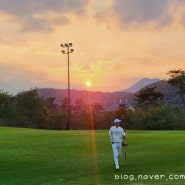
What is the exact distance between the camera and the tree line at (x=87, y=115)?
293 ft

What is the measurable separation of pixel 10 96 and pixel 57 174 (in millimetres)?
89840

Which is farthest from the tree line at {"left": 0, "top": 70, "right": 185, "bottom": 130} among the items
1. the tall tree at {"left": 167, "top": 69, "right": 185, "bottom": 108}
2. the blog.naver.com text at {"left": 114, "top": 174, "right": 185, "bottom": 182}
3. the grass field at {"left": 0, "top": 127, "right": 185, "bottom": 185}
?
the blog.naver.com text at {"left": 114, "top": 174, "right": 185, "bottom": 182}

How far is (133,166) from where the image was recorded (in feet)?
65.0

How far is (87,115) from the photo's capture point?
328ft

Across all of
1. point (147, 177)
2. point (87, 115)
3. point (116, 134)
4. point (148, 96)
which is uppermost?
point (148, 96)

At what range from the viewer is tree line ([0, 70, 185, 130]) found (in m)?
89.4

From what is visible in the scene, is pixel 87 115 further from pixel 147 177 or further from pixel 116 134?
pixel 147 177

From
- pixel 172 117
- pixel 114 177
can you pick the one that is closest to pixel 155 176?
pixel 114 177

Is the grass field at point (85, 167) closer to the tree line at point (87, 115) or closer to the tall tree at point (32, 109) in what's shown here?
the tree line at point (87, 115)

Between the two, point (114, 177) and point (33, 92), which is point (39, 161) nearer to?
point (114, 177)

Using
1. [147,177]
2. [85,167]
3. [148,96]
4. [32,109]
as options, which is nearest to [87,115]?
[32,109]

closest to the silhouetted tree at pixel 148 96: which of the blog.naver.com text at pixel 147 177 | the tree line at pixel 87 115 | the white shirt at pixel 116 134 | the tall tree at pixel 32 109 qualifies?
the tree line at pixel 87 115

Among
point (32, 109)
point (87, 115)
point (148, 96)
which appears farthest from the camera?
point (148, 96)

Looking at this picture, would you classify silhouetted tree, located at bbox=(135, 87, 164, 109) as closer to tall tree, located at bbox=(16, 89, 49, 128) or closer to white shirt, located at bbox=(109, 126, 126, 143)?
tall tree, located at bbox=(16, 89, 49, 128)
